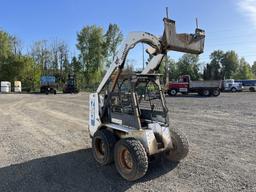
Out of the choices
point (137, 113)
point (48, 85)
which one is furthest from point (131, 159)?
point (48, 85)

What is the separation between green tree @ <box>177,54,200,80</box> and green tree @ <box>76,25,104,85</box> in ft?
107

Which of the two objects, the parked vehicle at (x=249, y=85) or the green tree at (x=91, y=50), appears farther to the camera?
the green tree at (x=91, y=50)

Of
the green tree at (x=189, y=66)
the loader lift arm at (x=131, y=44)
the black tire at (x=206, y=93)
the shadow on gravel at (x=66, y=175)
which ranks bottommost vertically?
the shadow on gravel at (x=66, y=175)

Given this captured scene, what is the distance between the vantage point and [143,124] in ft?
19.3

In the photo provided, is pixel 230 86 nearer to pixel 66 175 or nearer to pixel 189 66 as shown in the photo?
pixel 189 66

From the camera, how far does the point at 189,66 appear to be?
3263 inches

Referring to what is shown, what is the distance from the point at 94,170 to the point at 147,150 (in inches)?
50.6

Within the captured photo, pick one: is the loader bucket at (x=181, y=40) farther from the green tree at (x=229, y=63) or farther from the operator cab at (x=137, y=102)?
the green tree at (x=229, y=63)

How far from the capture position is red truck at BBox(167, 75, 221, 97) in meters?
32.6

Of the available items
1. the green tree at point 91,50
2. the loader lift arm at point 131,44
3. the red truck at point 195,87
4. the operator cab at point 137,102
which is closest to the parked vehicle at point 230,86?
the red truck at point 195,87

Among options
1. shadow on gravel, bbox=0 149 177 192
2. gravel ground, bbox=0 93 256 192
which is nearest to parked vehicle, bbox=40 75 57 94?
gravel ground, bbox=0 93 256 192

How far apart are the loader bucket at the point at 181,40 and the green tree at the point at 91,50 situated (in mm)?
51526

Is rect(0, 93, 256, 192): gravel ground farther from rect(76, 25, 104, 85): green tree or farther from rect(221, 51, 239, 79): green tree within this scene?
rect(221, 51, 239, 79): green tree

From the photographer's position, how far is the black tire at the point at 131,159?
476 centimetres
